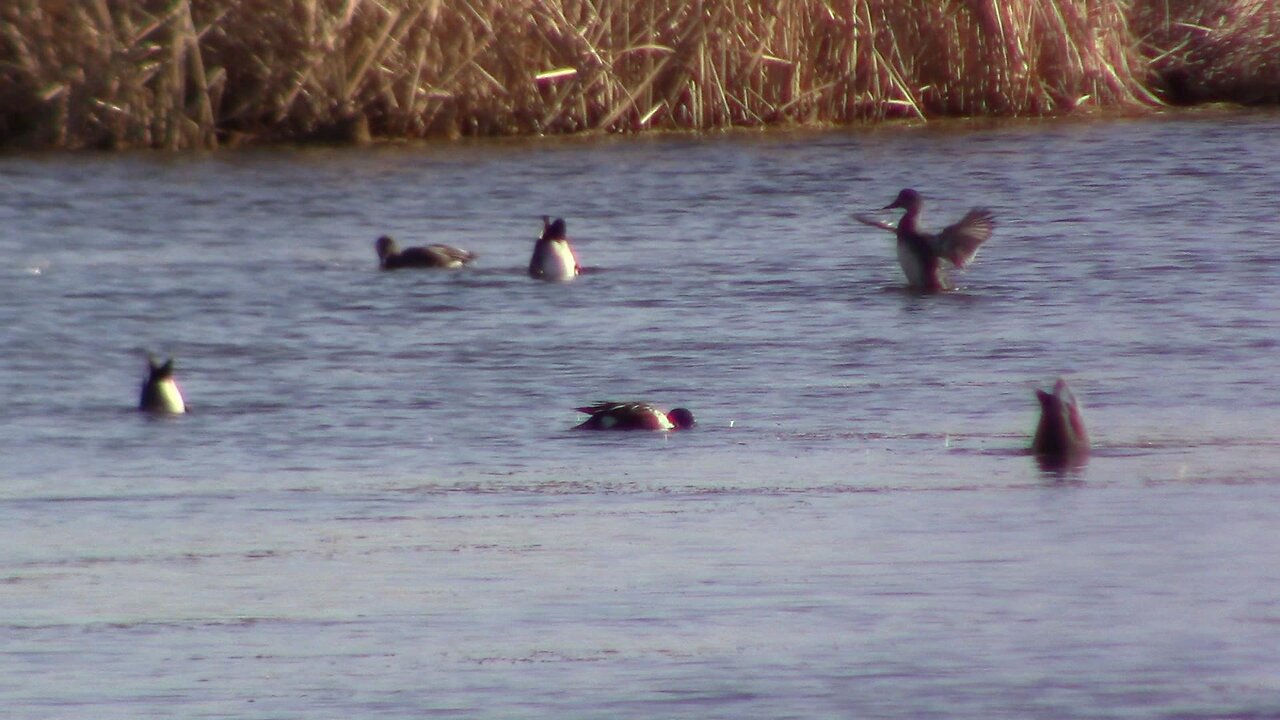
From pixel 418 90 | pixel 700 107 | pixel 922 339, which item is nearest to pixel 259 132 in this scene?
pixel 418 90

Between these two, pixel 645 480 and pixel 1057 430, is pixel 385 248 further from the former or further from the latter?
pixel 1057 430

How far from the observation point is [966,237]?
13570 millimetres

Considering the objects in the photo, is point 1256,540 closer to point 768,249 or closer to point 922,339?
point 922,339

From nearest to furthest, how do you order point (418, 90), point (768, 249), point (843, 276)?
point (843, 276), point (768, 249), point (418, 90)

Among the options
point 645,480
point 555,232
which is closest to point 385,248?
point 555,232

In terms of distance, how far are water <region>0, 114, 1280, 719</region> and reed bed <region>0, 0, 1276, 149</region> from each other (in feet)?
17.8

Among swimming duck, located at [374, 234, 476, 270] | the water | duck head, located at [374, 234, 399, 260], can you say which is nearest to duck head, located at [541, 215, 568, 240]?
the water

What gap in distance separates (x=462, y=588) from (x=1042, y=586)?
1384 mm

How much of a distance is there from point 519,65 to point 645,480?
16.7m

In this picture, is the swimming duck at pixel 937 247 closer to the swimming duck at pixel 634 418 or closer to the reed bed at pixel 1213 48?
the swimming duck at pixel 634 418

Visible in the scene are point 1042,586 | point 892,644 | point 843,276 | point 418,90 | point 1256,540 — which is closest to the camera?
point 892,644

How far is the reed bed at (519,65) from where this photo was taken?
2319cm

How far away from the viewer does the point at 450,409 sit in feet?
31.6

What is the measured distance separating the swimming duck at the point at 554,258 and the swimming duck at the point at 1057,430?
6516 millimetres
